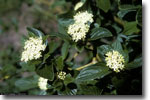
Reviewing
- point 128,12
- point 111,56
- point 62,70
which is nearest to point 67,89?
point 62,70

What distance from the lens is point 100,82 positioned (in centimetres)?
121

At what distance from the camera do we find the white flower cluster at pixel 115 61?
3.57 feet

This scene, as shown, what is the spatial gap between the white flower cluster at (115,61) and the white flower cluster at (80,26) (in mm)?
165

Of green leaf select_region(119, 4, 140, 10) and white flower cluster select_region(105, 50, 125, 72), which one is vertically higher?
green leaf select_region(119, 4, 140, 10)

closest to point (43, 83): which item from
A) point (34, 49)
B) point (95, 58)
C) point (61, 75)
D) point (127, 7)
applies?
point (61, 75)

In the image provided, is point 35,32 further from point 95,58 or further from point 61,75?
point 95,58

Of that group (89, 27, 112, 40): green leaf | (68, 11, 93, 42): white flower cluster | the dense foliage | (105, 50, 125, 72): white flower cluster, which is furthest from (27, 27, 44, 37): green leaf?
(105, 50, 125, 72): white flower cluster

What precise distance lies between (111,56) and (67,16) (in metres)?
0.38

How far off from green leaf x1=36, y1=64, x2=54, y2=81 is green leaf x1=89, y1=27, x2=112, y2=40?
0.27 m

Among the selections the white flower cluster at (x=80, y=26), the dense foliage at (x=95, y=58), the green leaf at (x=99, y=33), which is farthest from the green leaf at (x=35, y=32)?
the green leaf at (x=99, y=33)

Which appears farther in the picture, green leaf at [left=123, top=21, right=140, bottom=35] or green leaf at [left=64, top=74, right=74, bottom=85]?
green leaf at [left=123, top=21, right=140, bottom=35]

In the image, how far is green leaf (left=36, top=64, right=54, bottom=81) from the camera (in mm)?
1082

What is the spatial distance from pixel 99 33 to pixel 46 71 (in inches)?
13.3

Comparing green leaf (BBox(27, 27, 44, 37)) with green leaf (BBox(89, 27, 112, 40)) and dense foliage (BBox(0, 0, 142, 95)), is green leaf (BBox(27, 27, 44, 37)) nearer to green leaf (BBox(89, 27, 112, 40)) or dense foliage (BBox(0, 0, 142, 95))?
dense foliage (BBox(0, 0, 142, 95))
